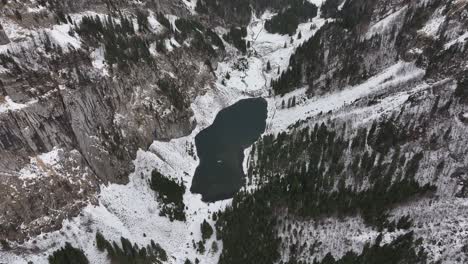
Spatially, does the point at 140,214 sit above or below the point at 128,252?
above

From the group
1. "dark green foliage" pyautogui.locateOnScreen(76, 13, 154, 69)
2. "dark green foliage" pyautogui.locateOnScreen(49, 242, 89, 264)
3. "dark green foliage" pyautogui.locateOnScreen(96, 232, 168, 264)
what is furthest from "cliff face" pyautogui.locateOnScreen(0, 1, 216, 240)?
"dark green foliage" pyautogui.locateOnScreen(96, 232, 168, 264)

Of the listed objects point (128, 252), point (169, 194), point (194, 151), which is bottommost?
point (128, 252)

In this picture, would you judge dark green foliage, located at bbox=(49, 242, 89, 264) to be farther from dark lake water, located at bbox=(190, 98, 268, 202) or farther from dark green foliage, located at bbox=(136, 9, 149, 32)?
dark green foliage, located at bbox=(136, 9, 149, 32)

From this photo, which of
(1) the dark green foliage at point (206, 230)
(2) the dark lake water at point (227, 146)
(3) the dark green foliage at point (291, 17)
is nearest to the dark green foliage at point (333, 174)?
(2) the dark lake water at point (227, 146)

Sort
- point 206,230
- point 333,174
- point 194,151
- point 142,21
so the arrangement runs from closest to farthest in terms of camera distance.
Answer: point 206,230
point 333,174
point 194,151
point 142,21

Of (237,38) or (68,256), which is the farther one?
(237,38)

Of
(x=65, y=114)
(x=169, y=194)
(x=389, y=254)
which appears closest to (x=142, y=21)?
(x=65, y=114)

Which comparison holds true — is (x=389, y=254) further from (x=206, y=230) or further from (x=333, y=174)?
(x=206, y=230)
